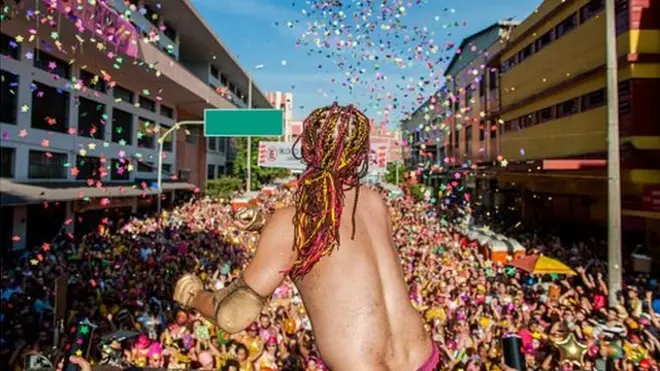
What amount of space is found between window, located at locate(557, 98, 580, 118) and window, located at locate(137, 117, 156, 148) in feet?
63.0

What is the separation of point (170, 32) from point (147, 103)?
16.6ft

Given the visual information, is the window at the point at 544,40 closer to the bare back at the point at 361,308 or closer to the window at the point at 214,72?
the bare back at the point at 361,308

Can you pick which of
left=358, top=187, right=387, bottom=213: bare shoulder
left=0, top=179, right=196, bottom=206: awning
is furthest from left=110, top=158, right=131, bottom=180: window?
left=358, top=187, right=387, bottom=213: bare shoulder

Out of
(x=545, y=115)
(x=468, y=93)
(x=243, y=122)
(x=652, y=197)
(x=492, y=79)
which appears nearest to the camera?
(x=652, y=197)

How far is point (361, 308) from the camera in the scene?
80.0 inches

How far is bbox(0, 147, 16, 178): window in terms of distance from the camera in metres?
17.6

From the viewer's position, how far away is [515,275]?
44.1 ft

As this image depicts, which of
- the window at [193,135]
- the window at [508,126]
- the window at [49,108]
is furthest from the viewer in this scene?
the window at [193,135]

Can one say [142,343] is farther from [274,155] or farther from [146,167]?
[274,155]

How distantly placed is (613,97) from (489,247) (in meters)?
6.88

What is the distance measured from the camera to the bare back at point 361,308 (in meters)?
2.01

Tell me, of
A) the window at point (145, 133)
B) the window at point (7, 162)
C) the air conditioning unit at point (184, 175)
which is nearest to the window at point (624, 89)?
the window at point (7, 162)

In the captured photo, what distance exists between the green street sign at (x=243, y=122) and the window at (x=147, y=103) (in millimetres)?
9689

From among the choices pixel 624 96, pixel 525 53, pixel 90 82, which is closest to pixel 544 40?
pixel 525 53
